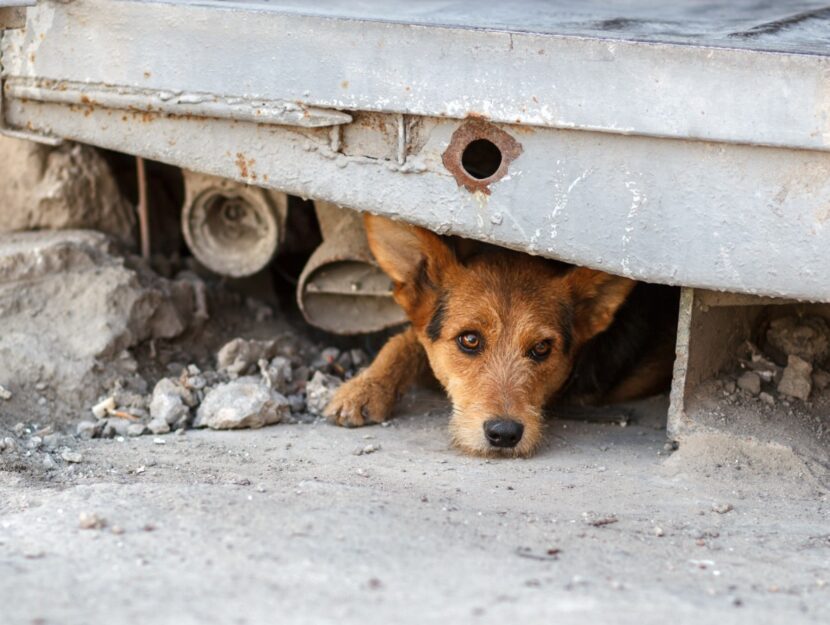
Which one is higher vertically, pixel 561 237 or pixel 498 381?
pixel 561 237

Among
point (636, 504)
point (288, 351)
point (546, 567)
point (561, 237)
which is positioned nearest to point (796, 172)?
point (561, 237)

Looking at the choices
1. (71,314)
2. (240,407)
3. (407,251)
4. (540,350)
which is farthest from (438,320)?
(71,314)

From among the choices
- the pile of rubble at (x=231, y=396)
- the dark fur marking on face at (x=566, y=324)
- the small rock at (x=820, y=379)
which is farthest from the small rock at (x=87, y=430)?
the small rock at (x=820, y=379)

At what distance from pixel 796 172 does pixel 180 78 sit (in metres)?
2.59

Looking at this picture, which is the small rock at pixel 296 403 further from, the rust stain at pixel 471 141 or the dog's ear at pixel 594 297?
the rust stain at pixel 471 141

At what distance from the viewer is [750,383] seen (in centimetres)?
519

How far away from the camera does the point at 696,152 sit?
4.32m

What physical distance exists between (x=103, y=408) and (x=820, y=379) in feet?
11.2

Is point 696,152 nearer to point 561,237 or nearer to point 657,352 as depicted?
point 561,237

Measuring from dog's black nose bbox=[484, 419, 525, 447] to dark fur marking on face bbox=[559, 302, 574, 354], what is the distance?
696 millimetres

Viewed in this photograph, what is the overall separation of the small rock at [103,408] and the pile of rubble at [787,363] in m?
2.90

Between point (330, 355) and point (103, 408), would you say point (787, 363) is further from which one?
point (103, 408)

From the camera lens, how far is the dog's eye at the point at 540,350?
5.36 meters

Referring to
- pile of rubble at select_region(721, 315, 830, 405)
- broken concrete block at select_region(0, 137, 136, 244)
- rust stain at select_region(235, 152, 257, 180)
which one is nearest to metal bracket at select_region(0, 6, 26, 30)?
rust stain at select_region(235, 152, 257, 180)
